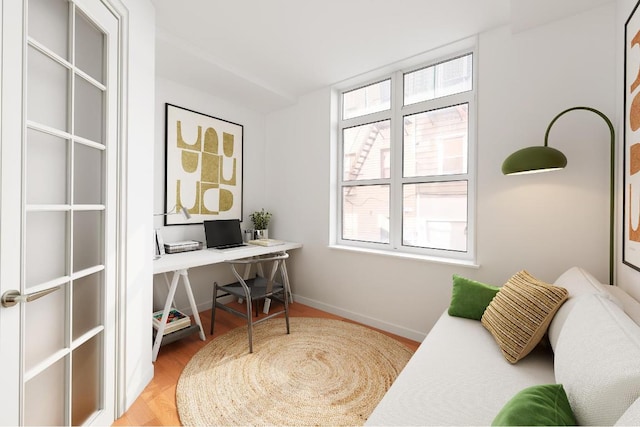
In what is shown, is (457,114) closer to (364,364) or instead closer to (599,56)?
(599,56)

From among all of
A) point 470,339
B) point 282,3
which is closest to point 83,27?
point 282,3

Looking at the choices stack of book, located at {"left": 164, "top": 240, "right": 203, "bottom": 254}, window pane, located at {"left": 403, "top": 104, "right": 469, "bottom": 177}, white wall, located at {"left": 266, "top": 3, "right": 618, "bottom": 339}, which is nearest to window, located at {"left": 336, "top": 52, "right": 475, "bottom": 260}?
window pane, located at {"left": 403, "top": 104, "right": 469, "bottom": 177}

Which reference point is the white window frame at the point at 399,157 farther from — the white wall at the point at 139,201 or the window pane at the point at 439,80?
the white wall at the point at 139,201

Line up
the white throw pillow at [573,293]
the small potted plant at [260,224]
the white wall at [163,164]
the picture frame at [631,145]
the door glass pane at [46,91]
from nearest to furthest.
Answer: the door glass pane at [46,91] < the white throw pillow at [573,293] < the picture frame at [631,145] < the white wall at [163,164] < the small potted plant at [260,224]

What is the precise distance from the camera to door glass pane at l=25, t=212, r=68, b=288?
1.03m

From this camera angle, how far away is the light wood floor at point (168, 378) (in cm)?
153

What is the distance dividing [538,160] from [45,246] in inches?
96.3

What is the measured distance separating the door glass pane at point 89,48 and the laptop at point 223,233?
69.8 inches

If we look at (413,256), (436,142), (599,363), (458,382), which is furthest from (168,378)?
(436,142)

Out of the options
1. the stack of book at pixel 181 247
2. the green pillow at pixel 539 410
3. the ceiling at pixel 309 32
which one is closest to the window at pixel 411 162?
the ceiling at pixel 309 32

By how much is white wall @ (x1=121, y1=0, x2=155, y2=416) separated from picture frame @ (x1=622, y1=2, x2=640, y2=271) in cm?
265

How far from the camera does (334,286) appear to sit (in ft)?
10.00

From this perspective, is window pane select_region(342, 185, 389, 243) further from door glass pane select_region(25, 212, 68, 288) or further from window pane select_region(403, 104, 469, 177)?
door glass pane select_region(25, 212, 68, 288)

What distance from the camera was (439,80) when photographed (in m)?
2.55
